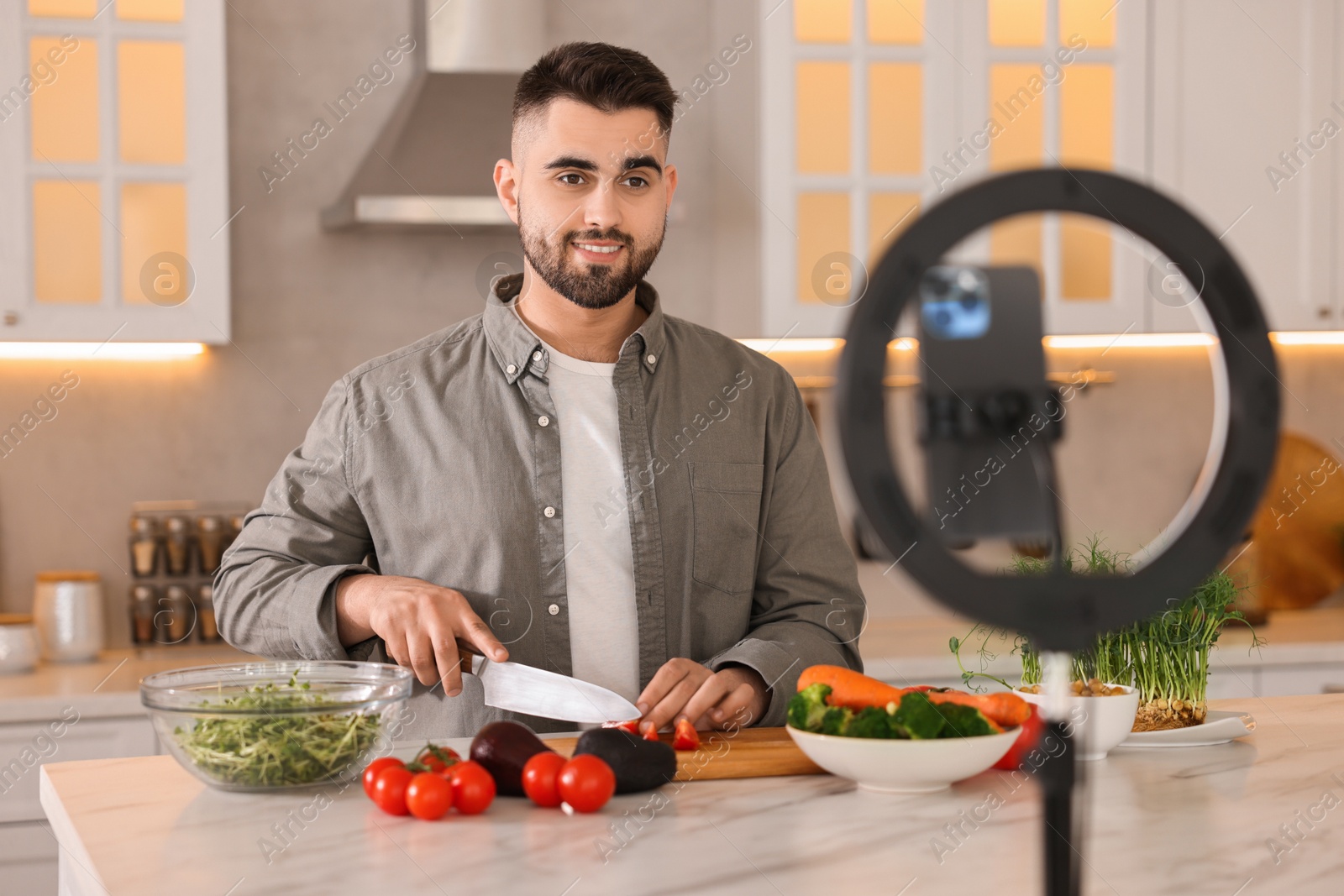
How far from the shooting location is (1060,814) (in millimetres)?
344

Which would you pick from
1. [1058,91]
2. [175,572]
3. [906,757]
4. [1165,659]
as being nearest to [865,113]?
[1058,91]

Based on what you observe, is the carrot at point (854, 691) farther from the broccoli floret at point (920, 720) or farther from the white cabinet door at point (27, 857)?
the white cabinet door at point (27, 857)

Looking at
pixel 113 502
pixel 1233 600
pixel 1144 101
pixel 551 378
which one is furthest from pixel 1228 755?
pixel 113 502

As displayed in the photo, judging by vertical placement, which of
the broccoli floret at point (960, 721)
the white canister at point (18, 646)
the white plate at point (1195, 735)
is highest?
the broccoli floret at point (960, 721)

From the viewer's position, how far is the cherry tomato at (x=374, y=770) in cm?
96

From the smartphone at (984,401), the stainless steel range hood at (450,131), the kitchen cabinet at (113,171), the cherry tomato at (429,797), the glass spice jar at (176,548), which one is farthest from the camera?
the glass spice jar at (176,548)

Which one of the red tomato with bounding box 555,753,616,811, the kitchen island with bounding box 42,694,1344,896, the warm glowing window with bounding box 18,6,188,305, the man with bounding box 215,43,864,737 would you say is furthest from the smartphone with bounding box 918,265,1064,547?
the warm glowing window with bounding box 18,6,188,305

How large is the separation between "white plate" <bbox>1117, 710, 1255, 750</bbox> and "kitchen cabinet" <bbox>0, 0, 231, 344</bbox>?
189 cm

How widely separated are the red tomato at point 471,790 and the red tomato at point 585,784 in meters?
0.06

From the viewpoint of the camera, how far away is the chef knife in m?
1.20

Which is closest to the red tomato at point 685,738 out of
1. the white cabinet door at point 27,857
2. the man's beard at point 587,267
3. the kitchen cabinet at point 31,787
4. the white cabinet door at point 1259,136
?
the man's beard at point 587,267

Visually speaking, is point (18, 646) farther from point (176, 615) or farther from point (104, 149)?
point (104, 149)

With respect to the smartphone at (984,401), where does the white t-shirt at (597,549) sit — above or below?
below

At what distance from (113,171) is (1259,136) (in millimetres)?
2419
